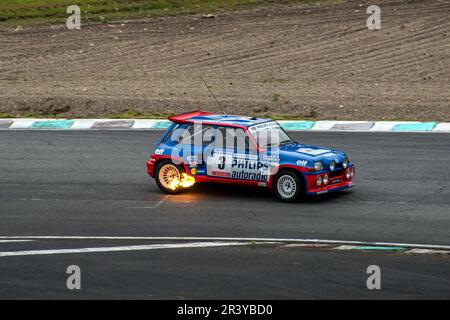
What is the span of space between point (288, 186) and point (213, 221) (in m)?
1.73

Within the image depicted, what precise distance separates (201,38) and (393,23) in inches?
256

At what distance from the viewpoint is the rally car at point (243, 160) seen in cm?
1705

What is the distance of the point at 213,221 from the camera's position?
1611 centimetres

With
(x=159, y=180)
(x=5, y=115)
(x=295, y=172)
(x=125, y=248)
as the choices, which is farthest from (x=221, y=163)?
(x=5, y=115)

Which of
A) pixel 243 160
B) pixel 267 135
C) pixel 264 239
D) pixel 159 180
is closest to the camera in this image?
pixel 264 239

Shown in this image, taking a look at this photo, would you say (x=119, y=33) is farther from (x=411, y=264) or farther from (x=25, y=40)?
(x=411, y=264)

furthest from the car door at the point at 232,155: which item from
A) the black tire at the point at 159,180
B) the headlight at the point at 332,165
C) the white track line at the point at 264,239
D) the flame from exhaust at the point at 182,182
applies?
the white track line at the point at 264,239

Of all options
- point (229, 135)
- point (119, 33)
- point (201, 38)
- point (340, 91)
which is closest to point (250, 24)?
point (201, 38)

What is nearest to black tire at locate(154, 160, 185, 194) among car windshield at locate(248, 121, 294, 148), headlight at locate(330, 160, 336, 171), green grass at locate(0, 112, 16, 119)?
car windshield at locate(248, 121, 294, 148)

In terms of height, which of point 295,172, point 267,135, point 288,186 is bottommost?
point 288,186

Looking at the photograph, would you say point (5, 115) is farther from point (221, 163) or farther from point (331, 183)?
point (331, 183)

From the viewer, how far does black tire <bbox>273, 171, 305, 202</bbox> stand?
1698 centimetres

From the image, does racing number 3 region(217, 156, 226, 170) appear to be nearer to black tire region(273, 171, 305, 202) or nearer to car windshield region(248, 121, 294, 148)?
car windshield region(248, 121, 294, 148)

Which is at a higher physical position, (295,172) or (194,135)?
(194,135)
